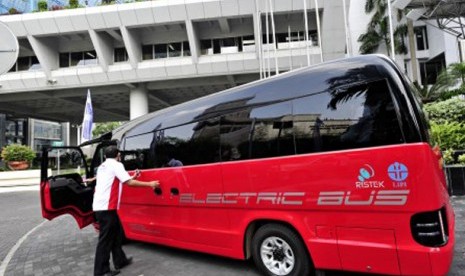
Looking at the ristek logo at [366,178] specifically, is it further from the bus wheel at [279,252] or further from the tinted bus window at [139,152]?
the tinted bus window at [139,152]

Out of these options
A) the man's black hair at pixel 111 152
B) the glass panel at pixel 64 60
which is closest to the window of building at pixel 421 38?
the glass panel at pixel 64 60

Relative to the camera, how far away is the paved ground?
4.72 metres

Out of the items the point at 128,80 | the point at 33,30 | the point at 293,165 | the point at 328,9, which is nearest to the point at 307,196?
the point at 293,165

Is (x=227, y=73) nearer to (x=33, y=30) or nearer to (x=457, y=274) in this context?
(x=33, y=30)

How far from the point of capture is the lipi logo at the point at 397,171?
318 centimetres

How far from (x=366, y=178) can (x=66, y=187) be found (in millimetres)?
5144

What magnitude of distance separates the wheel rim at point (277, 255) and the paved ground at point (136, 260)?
45 cm

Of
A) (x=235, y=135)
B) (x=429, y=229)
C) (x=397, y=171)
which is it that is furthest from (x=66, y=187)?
(x=429, y=229)

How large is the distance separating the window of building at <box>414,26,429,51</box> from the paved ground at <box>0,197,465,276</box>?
29.8 meters

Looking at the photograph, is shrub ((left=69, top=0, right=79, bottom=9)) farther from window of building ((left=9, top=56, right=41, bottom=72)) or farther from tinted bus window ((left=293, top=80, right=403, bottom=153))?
tinted bus window ((left=293, top=80, right=403, bottom=153))

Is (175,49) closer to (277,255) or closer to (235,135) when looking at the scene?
(235,135)

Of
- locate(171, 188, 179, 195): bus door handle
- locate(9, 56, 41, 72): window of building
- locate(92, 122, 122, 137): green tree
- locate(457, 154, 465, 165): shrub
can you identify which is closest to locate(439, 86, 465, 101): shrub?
locate(457, 154, 465, 165): shrub

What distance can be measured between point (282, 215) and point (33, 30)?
77.2 ft

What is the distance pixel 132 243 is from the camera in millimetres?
6676
